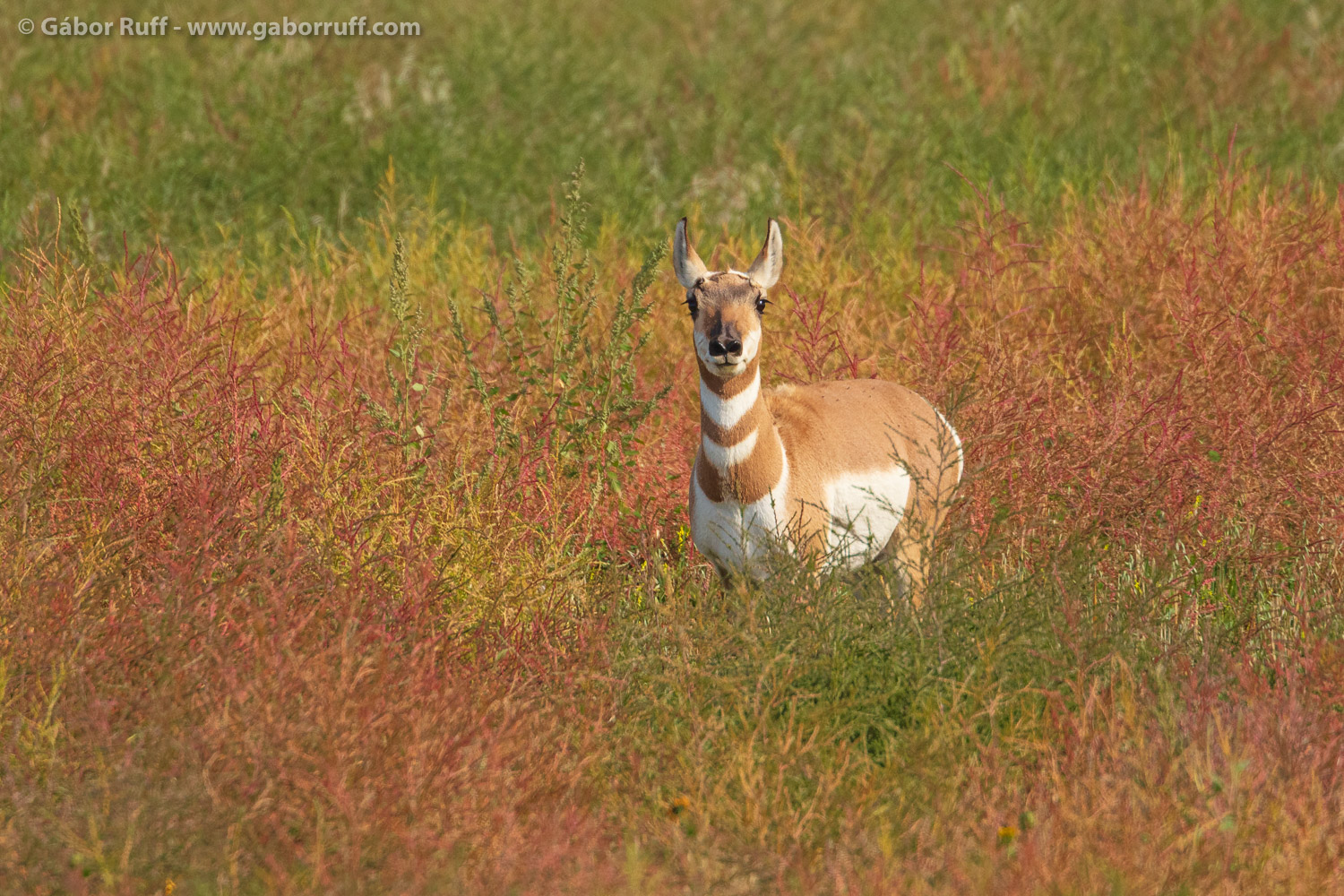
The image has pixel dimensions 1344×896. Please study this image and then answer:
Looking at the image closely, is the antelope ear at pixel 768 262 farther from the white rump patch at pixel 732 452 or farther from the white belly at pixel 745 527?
the white belly at pixel 745 527

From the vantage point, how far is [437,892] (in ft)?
11.5

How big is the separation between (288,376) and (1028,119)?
22.6 ft

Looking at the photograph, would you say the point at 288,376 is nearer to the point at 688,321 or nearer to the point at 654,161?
the point at 688,321

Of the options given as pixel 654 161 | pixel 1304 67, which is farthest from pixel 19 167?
pixel 1304 67

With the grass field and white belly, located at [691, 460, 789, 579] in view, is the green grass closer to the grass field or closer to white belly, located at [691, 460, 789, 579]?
the grass field

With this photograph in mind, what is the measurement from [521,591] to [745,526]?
855 mm

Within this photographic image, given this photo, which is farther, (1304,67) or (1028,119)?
(1304,67)

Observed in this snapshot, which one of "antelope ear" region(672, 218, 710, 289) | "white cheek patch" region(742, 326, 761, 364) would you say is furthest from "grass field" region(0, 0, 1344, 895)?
"white cheek patch" region(742, 326, 761, 364)

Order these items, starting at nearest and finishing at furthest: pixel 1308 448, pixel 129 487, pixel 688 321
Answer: pixel 129 487, pixel 1308 448, pixel 688 321

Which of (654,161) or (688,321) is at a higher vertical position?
(654,161)

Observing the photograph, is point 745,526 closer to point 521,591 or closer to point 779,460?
point 779,460

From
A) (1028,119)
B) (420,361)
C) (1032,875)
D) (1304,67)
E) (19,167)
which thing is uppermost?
(1304,67)

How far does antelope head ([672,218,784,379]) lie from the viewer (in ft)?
17.1

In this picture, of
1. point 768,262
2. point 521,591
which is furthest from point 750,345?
point 521,591
